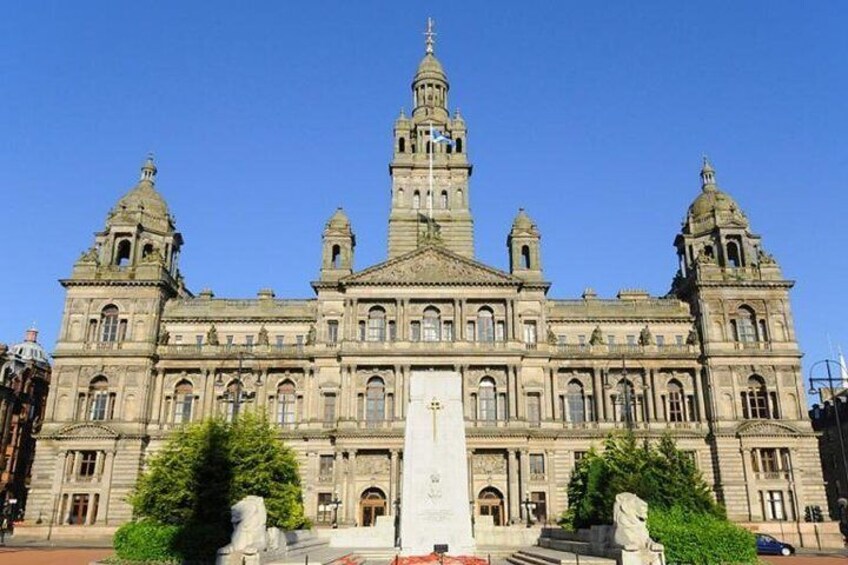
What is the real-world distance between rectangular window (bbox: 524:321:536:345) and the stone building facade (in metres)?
0.21

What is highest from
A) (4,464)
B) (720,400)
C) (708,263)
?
(708,263)

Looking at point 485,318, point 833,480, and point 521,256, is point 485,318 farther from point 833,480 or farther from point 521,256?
point 833,480

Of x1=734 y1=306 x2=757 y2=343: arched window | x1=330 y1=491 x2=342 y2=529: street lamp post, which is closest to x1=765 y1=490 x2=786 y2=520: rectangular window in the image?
x1=734 y1=306 x2=757 y2=343: arched window

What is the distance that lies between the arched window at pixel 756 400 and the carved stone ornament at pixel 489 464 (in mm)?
20704

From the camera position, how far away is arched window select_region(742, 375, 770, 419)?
59.2m

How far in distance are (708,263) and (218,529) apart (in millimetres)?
50226

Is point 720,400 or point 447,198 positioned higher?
point 447,198

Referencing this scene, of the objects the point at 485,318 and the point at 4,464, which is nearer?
the point at 485,318

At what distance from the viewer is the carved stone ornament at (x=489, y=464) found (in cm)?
5700

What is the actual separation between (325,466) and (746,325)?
37.9m

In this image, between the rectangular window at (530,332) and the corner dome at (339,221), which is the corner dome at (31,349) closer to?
the corner dome at (339,221)

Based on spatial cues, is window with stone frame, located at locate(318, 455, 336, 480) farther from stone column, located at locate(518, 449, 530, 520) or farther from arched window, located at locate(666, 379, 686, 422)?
arched window, located at locate(666, 379, 686, 422)

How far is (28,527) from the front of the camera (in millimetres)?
54250

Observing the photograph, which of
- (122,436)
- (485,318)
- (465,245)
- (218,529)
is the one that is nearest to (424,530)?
(218,529)
